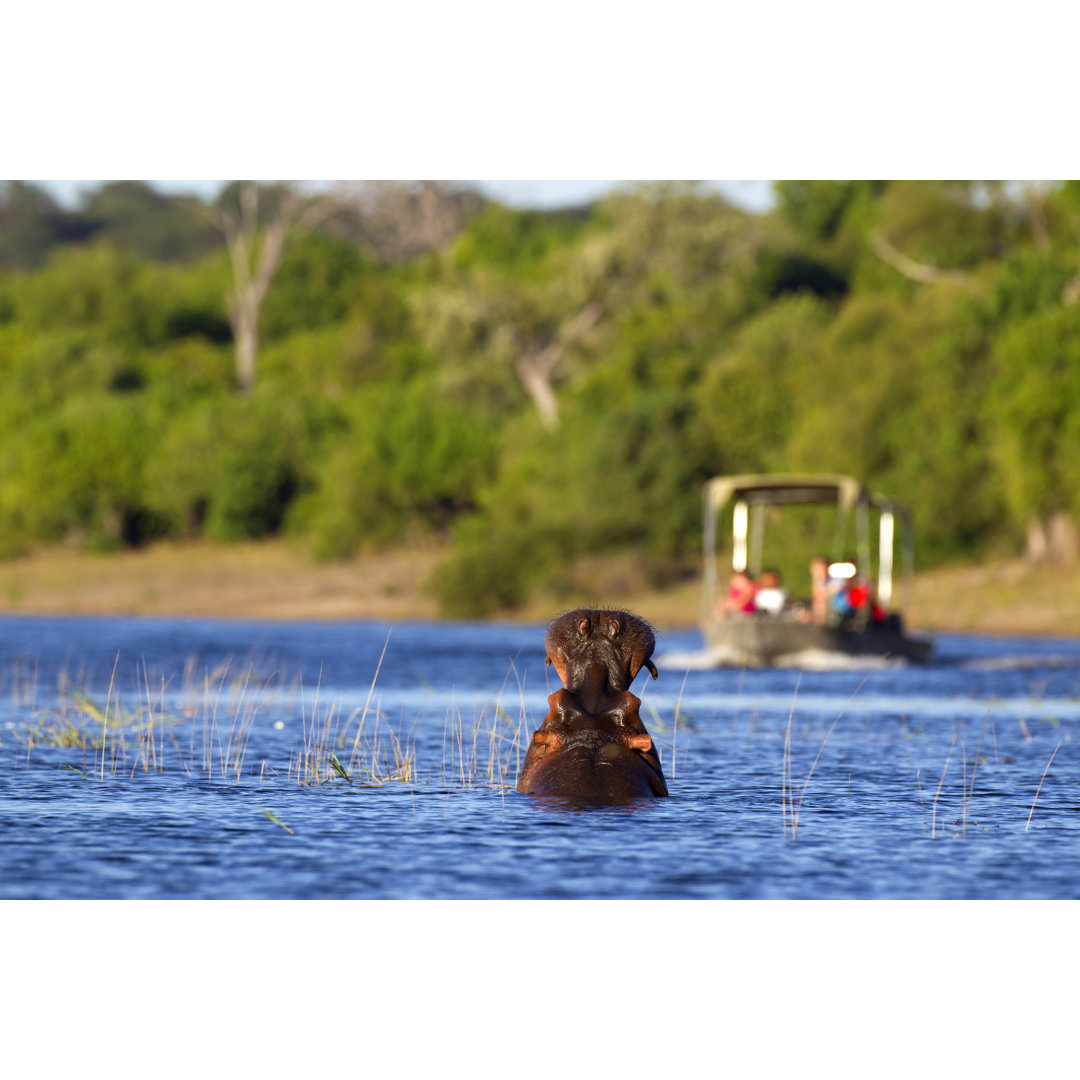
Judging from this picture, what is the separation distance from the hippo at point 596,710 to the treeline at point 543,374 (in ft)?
117

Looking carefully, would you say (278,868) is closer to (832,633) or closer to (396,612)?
(832,633)

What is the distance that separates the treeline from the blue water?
967 inches

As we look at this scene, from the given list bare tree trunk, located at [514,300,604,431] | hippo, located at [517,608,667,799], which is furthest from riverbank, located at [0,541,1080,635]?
hippo, located at [517,608,667,799]

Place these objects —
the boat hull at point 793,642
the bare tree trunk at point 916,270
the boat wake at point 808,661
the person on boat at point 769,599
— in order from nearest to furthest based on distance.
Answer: the boat hull at point 793,642, the boat wake at point 808,661, the person on boat at point 769,599, the bare tree trunk at point 916,270

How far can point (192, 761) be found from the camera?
19719 mm

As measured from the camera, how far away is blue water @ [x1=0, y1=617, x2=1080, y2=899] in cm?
1345

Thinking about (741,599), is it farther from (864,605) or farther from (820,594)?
(864,605)

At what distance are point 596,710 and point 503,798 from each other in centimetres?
144

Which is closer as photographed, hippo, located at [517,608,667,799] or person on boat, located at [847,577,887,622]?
hippo, located at [517,608,667,799]

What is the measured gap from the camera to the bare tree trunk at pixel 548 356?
72.8 m

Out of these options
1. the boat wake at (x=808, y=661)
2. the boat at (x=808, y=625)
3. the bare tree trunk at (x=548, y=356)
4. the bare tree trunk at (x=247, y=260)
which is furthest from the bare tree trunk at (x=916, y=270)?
the boat wake at (x=808, y=661)

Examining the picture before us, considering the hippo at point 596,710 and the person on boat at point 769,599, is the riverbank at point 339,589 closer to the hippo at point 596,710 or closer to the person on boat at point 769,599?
the person on boat at point 769,599

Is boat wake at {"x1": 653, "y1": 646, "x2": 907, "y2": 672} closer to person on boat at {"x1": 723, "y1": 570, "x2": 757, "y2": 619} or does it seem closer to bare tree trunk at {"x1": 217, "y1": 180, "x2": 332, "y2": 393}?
person on boat at {"x1": 723, "y1": 570, "x2": 757, "y2": 619}

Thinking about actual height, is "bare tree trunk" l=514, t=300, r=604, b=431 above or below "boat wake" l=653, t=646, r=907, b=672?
above
